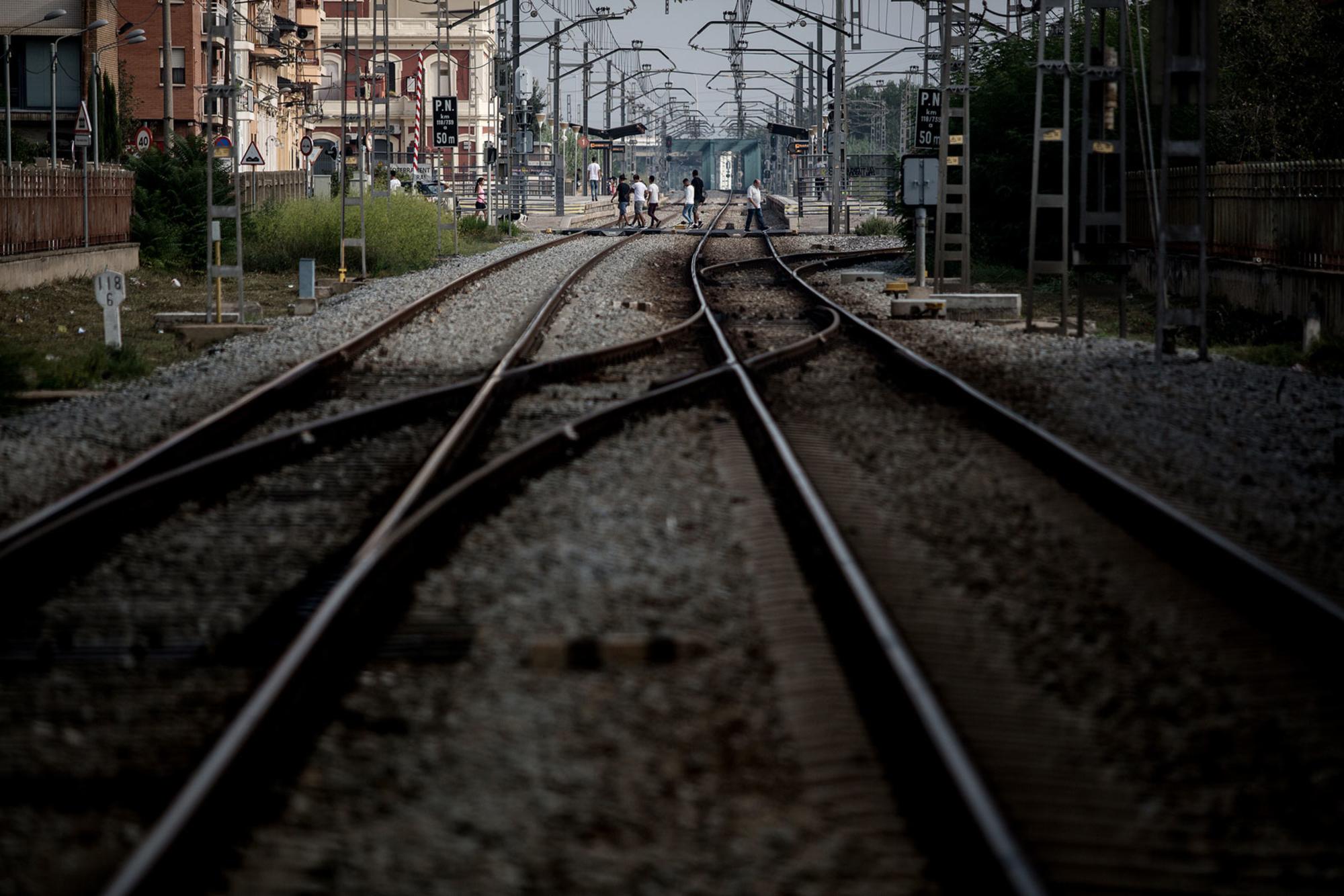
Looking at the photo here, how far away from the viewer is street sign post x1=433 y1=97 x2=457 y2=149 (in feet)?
115

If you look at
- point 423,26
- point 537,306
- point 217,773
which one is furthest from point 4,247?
point 423,26

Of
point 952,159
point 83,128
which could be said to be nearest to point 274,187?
point 83,128

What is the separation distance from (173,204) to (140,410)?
75.1ft

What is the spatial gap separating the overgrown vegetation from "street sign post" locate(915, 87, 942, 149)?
14.0m

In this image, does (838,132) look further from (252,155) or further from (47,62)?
(47,62)

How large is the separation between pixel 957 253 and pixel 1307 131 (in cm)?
1039

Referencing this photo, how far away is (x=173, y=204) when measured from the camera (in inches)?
1345

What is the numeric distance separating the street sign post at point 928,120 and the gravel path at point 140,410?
884 cm

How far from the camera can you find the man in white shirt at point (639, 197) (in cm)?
5766

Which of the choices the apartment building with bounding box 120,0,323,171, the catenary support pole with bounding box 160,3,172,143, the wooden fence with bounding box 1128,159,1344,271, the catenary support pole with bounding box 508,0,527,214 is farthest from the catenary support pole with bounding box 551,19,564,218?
the wooden fence with bounding box 1128,159,1344,271

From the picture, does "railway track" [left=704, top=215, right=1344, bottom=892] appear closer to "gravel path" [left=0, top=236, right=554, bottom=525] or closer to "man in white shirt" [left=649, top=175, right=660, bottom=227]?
"gravel path" [left=0, top=236, right=554, bottom=525]

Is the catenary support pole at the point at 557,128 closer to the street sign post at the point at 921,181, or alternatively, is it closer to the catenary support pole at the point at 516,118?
the catenary support pole at the point at 516,118

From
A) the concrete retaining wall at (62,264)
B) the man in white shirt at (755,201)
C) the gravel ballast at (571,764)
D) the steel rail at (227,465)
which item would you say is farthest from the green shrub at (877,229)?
the gravel ballast at (571,764)

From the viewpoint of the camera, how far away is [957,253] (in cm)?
2602
